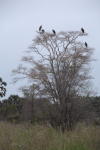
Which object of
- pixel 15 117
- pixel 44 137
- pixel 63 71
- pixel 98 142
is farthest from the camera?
pixel 15 117

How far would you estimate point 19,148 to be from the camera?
212 inches

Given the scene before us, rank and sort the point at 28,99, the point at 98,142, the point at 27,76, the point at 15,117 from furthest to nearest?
1. the point at 27,76
2. the point at 15,117
3. the point at 28,99
4. the point at 98,142

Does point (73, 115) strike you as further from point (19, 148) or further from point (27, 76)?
point (27, 76)

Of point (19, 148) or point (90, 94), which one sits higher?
point (90, 94)

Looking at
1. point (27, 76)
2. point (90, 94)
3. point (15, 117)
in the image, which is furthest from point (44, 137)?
point (27, 76)

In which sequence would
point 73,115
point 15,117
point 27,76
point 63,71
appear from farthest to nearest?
point 27,76, point 15,117, point 63,71, point 73,115

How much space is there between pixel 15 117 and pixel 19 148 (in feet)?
28.7

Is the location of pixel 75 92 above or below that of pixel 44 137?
above

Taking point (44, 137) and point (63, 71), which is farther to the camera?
point (63, 71)

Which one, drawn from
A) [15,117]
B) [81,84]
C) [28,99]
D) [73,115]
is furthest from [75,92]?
[15,117]

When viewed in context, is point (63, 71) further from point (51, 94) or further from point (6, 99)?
point (6, 99)

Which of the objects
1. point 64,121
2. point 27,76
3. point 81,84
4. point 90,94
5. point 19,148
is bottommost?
point 19,148

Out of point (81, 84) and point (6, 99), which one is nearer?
point (81, 84)

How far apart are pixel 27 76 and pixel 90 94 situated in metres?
10.7
